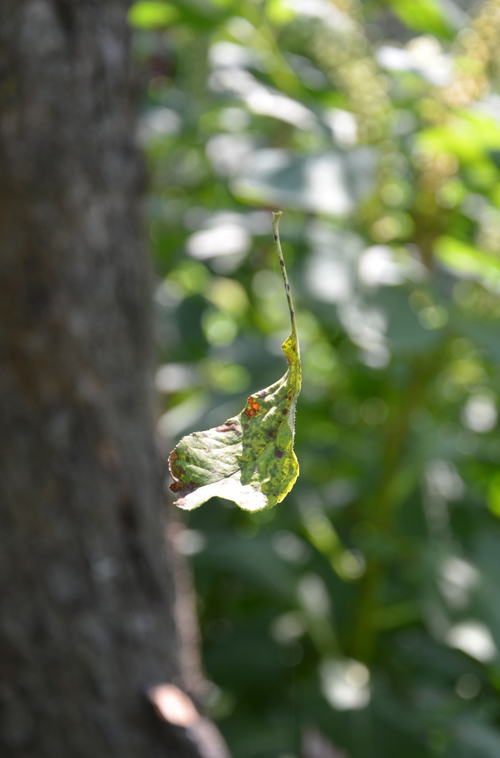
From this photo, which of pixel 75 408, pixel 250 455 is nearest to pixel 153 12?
pixel 75 408

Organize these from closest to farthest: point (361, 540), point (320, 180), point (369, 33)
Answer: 1. point (320, 180)
2. point (361, 540)
3. point (369, 33)

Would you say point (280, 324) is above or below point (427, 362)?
below

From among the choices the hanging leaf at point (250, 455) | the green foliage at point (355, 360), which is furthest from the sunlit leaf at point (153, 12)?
the hanging leaf at point (250, 455)

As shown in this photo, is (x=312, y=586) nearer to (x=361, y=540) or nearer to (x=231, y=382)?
(x=361, y=540)

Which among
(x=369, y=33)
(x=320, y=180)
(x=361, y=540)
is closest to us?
(x=320, y=180)

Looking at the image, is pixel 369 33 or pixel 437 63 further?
pixel 369 33

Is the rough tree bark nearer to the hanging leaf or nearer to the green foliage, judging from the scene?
the green foliage

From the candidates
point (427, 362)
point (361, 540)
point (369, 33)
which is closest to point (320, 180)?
point (427, 362)
